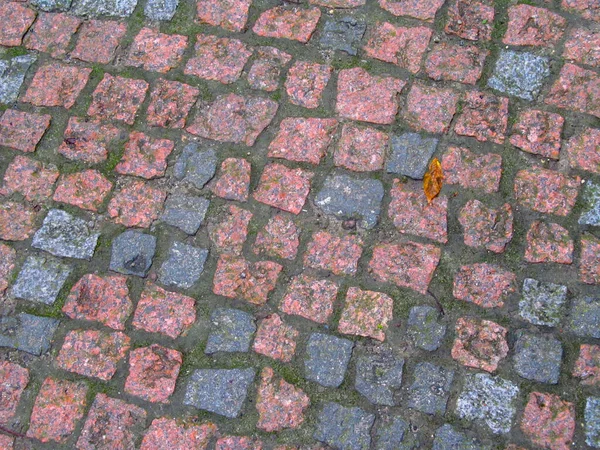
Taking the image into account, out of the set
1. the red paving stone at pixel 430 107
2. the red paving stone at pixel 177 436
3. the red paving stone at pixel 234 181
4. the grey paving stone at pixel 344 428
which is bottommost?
the red paving stone at pixel 177 436

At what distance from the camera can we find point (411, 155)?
2.90m

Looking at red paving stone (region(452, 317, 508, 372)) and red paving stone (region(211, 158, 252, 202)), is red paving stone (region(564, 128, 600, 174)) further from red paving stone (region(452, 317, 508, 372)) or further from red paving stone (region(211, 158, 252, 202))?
red paving stone (region(211, 158, 252, 202))

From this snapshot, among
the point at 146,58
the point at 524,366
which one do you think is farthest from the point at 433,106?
the point at 146,58

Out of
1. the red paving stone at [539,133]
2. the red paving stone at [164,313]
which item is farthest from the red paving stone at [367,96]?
the red paving stone at [164,313]

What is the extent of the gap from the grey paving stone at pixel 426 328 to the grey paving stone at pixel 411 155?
60 cm

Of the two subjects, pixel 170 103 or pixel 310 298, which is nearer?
pixel 310 298

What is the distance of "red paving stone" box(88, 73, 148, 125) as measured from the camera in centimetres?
314

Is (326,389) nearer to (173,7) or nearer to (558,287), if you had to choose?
(558,287)

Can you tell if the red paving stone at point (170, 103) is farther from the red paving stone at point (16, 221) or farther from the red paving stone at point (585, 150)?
the red paving stone at point (585, 150)

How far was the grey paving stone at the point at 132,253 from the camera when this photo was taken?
2.87 meters

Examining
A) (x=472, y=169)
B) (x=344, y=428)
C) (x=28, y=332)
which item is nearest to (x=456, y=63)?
(x=472, y=169)

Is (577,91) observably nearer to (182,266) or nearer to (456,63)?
(456,63)

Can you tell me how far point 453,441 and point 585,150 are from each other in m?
1.37

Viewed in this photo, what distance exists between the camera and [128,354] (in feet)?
9.03
